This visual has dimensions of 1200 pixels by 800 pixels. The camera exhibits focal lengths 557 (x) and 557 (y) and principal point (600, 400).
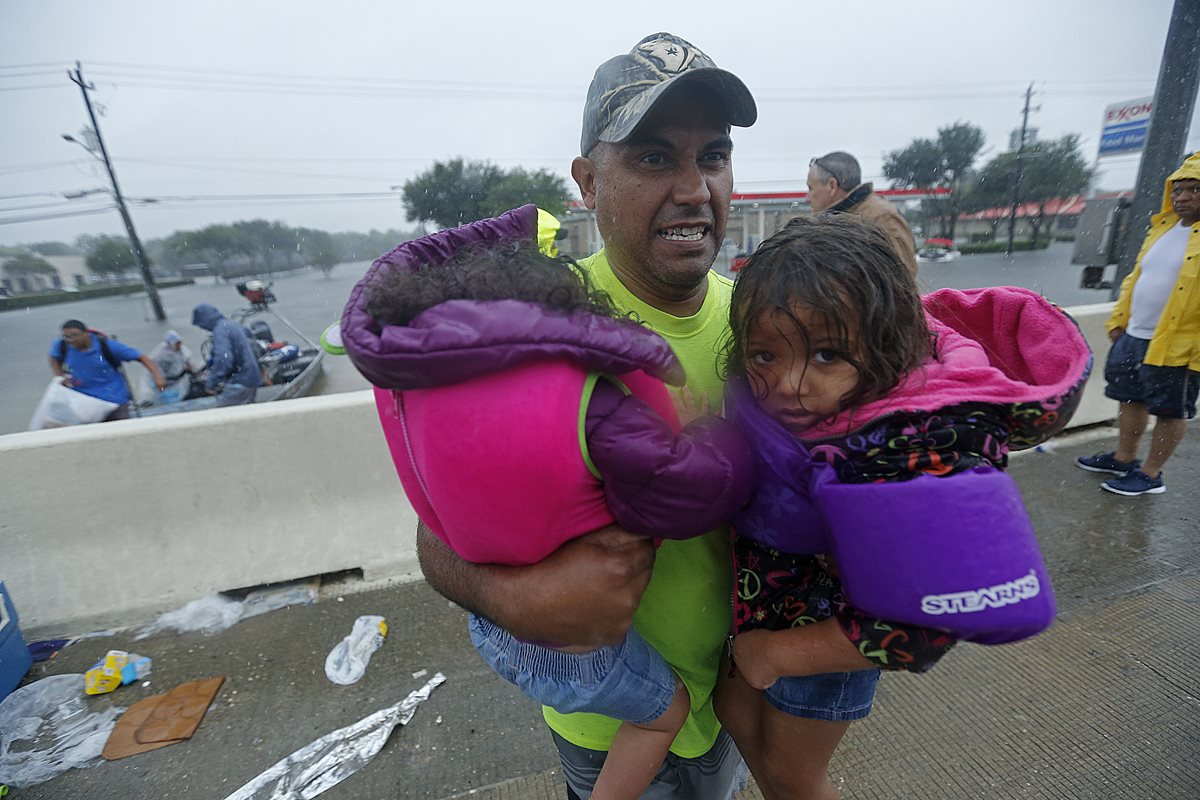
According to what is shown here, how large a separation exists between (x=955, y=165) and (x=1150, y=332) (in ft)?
99.4

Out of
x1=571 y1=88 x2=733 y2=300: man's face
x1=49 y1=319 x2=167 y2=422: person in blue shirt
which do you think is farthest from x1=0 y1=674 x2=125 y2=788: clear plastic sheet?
x1=49 y1=319 x2=167 y2=422: person in blue shirt

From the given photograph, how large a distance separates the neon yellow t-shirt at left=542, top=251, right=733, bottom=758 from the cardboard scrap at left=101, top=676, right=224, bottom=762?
204 cm

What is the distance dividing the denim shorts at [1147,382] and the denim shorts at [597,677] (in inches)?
177

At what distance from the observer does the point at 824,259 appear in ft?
3.22

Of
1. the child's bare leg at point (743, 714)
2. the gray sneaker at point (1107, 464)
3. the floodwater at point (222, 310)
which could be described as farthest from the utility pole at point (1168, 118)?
the child's bare leg at point (743, 714)

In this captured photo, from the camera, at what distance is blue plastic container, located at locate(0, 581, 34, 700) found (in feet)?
8.44

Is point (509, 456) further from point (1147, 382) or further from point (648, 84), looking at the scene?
point (1147, 382)

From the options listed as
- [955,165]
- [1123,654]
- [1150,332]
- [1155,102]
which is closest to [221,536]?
[1123,654]

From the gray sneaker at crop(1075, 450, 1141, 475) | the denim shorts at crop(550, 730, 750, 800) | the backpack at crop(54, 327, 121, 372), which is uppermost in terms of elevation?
the backpack at crop(54, 327, 121, 372)

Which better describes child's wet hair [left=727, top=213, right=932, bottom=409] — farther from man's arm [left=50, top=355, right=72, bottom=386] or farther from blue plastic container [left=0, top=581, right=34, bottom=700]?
man's arm [left=50, top=355, right=72, bottom=386]

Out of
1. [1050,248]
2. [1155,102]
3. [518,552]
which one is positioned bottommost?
[1050,248]

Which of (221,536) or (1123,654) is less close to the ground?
(221,536)

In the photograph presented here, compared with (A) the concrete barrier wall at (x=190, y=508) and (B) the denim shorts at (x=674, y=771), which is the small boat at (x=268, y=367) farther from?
(B) the denim shorts at (x=674, y=771)

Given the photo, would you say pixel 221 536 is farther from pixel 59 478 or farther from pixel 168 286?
pixel 168 286
